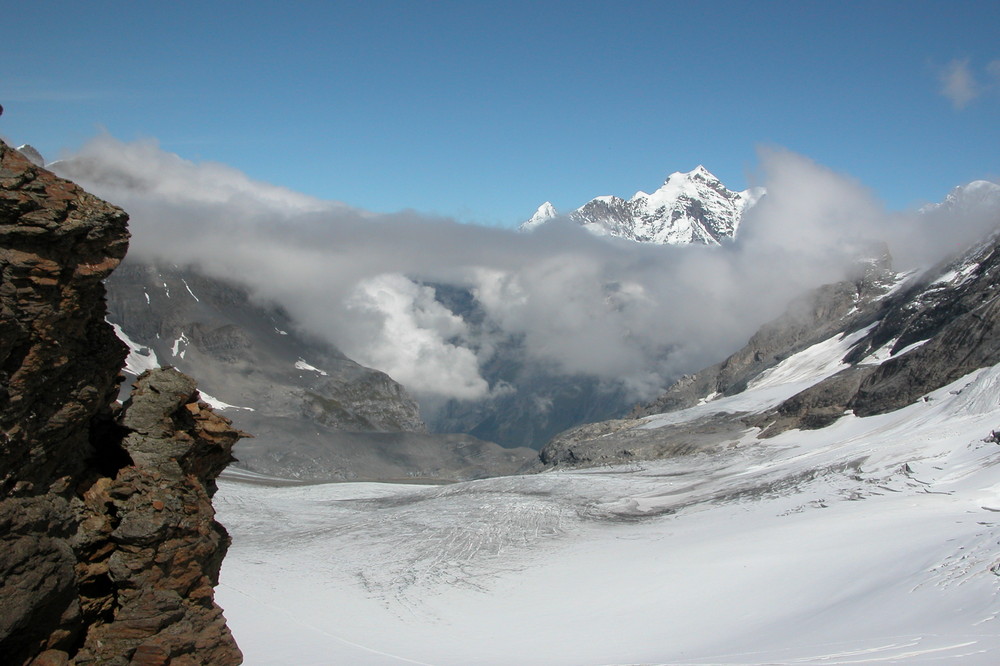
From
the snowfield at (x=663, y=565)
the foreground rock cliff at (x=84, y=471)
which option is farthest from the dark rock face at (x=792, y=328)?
the foreground rock cliff at (x=84, y=471)

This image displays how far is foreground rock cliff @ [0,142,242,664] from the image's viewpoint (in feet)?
36.8

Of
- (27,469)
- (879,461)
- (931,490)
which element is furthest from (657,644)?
(879,461)

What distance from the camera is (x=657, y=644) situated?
29234 mm

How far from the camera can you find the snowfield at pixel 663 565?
26516mm

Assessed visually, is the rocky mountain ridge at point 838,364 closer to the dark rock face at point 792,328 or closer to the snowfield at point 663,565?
the dark rock face at point 792,328

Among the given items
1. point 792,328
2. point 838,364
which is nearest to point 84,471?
point 838,364

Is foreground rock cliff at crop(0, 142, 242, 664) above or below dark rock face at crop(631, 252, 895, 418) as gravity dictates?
below

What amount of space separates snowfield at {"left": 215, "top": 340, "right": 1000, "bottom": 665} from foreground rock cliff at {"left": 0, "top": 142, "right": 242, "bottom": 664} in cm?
1175

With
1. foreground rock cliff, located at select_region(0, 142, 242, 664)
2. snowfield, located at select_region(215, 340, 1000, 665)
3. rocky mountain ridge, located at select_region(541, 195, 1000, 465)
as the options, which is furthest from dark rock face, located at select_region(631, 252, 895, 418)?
foreground rock cliff, located at select_region(0, 142, 242, 664)

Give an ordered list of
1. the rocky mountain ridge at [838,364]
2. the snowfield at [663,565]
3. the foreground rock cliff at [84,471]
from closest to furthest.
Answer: the foreground rock cliff at [84,471] < the snowfield at [663,565] < the rocky mountain ridge at [838,364]

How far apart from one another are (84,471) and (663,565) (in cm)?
3407

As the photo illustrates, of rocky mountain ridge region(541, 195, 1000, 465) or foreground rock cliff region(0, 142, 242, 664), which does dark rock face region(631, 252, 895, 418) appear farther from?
foreground rock cliff region(0, 142, 242, 664)

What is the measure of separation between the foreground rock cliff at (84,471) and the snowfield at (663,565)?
38.5 ft

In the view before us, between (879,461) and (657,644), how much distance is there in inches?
1484
